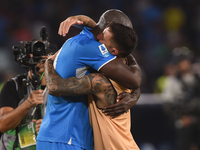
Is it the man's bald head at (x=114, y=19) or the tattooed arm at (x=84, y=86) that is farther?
the man's bald head at (x=114, y=19)

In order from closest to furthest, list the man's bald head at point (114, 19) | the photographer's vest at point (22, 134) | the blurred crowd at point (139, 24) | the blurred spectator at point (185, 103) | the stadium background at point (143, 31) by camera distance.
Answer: the man's bald head at point (114, 19), the photographer's vest at point (22, 134), the blurred spectator at point (185, 103), the stadium background at point (143, 31), the blurred crowd at point (139, 24)

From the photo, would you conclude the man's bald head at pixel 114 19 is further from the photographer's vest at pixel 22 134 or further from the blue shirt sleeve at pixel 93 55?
the photographer's vest at pixel 22 134

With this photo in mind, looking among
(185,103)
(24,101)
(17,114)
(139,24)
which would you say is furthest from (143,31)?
(17,114)

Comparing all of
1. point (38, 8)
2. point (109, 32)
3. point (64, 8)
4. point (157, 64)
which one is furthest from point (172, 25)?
point (109, 32)

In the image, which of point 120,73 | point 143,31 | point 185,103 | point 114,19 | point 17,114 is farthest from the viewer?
point 143,31

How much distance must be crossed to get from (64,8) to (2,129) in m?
5.00

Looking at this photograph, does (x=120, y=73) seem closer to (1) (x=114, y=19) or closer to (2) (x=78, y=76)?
(2) (x=78, y=76)

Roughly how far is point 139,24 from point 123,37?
601cm

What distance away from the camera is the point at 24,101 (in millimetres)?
2572

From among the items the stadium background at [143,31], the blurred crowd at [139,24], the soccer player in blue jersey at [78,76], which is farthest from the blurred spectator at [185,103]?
the soccer player in blue jersey at [78,76]

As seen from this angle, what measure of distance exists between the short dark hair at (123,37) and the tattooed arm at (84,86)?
26cm

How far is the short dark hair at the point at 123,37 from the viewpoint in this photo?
1938 mm

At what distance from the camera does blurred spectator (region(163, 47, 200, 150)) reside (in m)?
5.23

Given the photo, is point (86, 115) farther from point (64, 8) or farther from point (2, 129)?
point (64, 8)
